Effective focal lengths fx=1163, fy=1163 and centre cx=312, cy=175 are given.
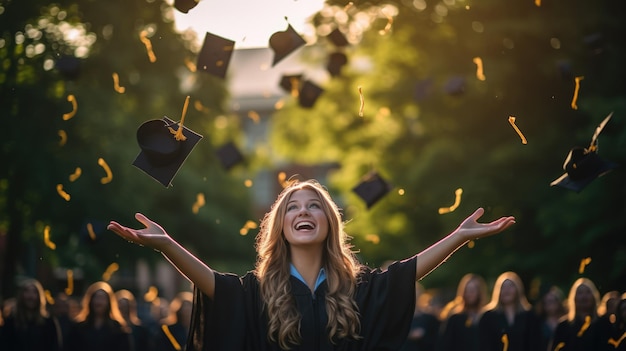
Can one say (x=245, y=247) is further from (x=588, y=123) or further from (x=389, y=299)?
(x=389, y=299)

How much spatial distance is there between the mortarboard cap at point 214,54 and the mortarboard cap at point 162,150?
3058 mm

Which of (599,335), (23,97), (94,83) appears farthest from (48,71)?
(599,335)

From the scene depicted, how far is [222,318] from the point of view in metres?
4.93

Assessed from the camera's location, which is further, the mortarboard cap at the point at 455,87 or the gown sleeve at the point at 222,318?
the mortarboard cap at the point at 455,87

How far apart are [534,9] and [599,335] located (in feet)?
19.6

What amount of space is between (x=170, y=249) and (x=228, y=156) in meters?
7.50

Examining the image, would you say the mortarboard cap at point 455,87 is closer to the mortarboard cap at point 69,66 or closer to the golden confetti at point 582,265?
the golden confetti at point 582,265

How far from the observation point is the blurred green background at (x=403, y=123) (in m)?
13.4

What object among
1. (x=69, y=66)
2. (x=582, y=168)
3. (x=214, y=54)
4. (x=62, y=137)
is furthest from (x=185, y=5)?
(x=62, y=137)

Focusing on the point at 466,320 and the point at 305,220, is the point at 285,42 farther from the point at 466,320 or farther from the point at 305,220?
the point at 305,220

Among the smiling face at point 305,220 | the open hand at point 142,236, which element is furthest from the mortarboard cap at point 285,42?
the open hand at point 142,236

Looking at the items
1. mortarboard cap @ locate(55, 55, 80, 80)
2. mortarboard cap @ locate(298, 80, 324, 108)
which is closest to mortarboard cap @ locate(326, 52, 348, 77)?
mortarboard cap @ locate(298, 80, 324, 108)

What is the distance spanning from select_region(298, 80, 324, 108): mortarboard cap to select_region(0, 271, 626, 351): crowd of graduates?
2.52 meters

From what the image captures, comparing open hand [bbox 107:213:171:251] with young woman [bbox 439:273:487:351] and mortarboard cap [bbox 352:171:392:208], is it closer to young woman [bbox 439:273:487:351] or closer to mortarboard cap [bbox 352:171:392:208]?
mortarboard cap [bbox 352:171:392:208]
